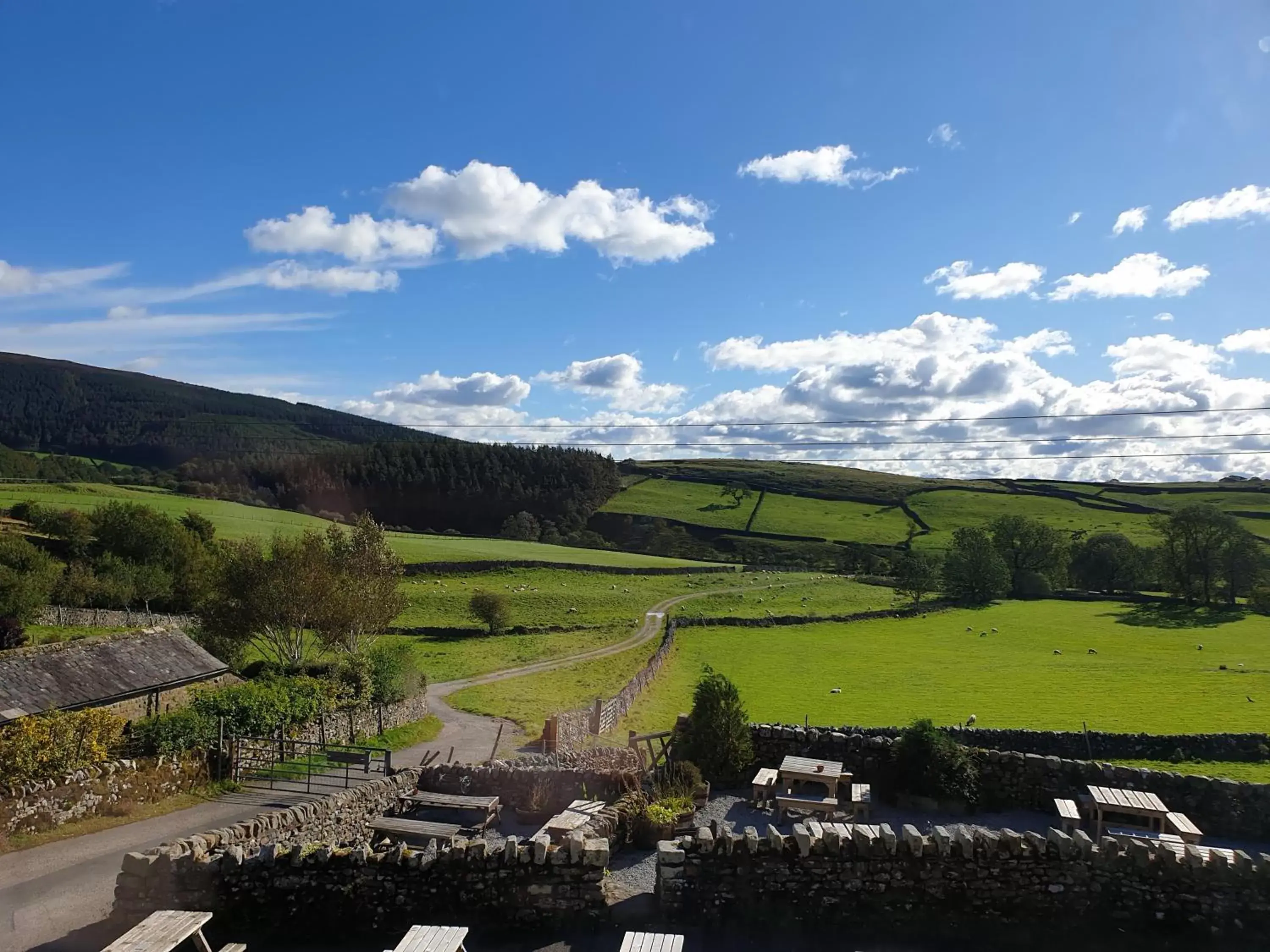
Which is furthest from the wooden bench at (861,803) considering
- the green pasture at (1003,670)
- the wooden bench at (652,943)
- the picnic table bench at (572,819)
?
the green pasture at (1003,670)

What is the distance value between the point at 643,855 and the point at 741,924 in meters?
3.45

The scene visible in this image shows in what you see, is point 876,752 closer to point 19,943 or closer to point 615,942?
point 615,942

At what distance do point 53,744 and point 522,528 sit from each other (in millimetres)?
118704

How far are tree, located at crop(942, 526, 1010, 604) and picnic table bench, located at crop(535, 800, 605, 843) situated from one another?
204 ft

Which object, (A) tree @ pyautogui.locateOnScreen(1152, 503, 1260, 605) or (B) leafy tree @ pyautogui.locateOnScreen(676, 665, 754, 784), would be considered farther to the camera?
(A) tree @ pyautogui.locateOnScreen(1152, 503, 1260, 605)

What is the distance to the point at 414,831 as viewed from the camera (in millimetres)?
15164

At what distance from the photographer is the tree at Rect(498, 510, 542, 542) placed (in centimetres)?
13225

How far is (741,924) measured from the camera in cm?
1141

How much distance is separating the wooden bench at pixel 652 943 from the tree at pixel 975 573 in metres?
67.7

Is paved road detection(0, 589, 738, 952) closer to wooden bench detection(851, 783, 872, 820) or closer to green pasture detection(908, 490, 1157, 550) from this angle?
wooden bench detection(851, 783, 872, 820)

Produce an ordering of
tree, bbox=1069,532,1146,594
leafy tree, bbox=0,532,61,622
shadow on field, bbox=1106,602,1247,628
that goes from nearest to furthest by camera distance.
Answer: leafy tree, bbox=0,532,61,622
shadow on field, bbox=1106,602,1247,628
tree, bbox=1069,532,1146,594

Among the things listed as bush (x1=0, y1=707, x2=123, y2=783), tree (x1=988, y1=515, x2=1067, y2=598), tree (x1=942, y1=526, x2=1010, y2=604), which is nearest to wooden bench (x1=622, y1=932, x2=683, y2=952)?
bush (x1=0, y1=707, x2=123, y2=783)

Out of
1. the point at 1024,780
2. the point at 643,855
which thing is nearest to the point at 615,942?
the point at 643,855

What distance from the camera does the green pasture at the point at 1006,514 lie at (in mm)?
116188
